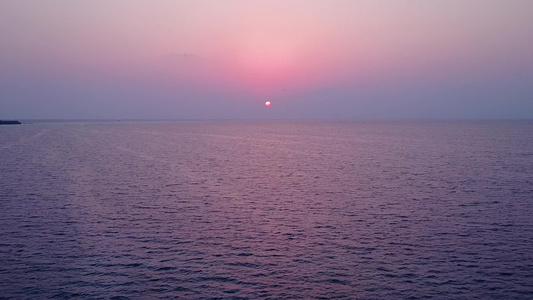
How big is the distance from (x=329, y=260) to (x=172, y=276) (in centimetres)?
970

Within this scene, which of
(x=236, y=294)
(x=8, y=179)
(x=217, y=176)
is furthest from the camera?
(x=217, y=176)

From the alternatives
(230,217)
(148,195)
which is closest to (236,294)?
(230,217)

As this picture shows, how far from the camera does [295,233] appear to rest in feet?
120

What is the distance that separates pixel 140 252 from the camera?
31547mm

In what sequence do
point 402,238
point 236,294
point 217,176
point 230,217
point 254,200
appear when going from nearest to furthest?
point 236,294 < point 402,238 < point 230,217 < point 254,200 < point 217,176

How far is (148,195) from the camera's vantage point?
52969 millimetres

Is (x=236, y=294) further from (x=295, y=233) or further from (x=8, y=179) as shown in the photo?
(x=8, y=179)

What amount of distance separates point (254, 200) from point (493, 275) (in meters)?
27.5

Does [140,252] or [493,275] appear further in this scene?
[140,252]

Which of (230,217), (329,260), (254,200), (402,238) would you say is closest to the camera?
(329,260)

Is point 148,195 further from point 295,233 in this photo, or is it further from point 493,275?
point 493,275

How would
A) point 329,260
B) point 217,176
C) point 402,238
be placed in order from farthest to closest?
point 217,176 < point 402,238 < point 329,260

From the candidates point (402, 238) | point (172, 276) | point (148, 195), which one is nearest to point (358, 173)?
point (148, 195)

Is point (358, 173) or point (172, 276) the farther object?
point (358, 173)
